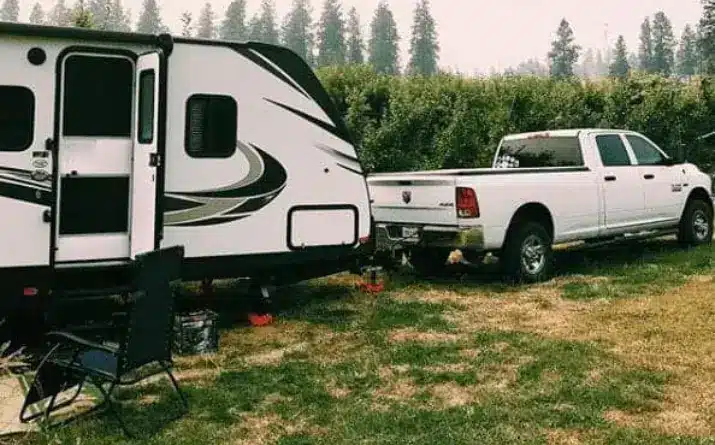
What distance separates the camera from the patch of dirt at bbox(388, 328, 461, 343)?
23.9ft

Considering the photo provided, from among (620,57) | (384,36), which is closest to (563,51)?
(620,57)

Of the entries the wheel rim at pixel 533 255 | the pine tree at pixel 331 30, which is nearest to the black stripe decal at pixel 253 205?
the wheel rim at pixel 533 255

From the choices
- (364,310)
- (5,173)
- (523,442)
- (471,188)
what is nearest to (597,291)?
(471,188)

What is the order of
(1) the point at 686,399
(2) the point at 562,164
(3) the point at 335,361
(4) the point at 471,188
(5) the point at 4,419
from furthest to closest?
1. (2) the point at 562,164
2. (4) the point at 471,188
3. (3) the point at 335,361
4. (1) the point at 686,399
5. (5) the point at 4,419

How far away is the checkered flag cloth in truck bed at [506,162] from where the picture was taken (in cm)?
1146

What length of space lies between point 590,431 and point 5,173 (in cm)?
514

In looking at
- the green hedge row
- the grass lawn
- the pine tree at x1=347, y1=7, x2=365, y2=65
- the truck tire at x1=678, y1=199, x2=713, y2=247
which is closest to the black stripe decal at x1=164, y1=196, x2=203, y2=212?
the grass lawn

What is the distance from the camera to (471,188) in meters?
9.18

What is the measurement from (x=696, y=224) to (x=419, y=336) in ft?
24.1

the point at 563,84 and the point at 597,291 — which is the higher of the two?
the point at 563,84

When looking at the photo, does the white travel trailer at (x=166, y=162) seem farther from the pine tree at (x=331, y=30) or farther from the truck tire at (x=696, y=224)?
the pine tree at (x=331, y=30)

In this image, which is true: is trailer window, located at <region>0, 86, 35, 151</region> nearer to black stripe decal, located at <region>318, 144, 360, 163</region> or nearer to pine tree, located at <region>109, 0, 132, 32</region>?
black stripe decal, located at <region>318, 144, 360, 163</region>

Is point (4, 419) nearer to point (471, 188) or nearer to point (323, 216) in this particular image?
point (323, 216)

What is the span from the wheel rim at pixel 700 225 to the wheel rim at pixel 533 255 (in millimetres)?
4027
